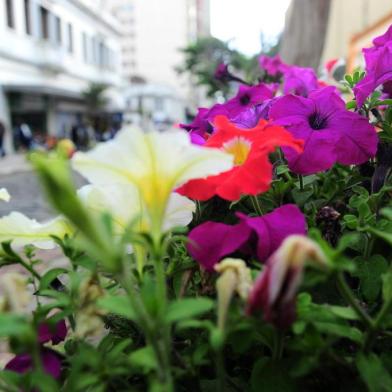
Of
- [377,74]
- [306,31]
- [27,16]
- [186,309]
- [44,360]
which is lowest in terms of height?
[44,360]

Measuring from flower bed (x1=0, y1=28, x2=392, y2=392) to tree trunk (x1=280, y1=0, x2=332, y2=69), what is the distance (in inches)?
138

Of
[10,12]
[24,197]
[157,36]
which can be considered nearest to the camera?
[24,197]

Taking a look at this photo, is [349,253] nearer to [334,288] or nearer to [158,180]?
[334,288]

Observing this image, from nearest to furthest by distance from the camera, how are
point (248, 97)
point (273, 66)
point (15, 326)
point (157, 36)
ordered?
1. point (15, 326)
2. point (248, 97)
3. point (273, 66)
4. point (157, 36)

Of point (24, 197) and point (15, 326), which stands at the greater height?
point (15, 326)

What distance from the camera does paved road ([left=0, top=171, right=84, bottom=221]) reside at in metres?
4.40

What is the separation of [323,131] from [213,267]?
255mm

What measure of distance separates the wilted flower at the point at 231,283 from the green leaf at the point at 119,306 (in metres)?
0.07

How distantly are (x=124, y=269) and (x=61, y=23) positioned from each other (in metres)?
19.7

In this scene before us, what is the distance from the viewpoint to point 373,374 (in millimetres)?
379

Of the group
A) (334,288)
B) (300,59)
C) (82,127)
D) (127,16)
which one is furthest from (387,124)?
(127,16)

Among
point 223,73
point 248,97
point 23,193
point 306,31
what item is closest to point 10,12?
point 23,193

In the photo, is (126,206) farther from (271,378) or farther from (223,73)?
(223,73)

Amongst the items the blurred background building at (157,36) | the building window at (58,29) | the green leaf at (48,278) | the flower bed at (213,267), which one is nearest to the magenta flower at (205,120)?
the flower bed at (213,267)
